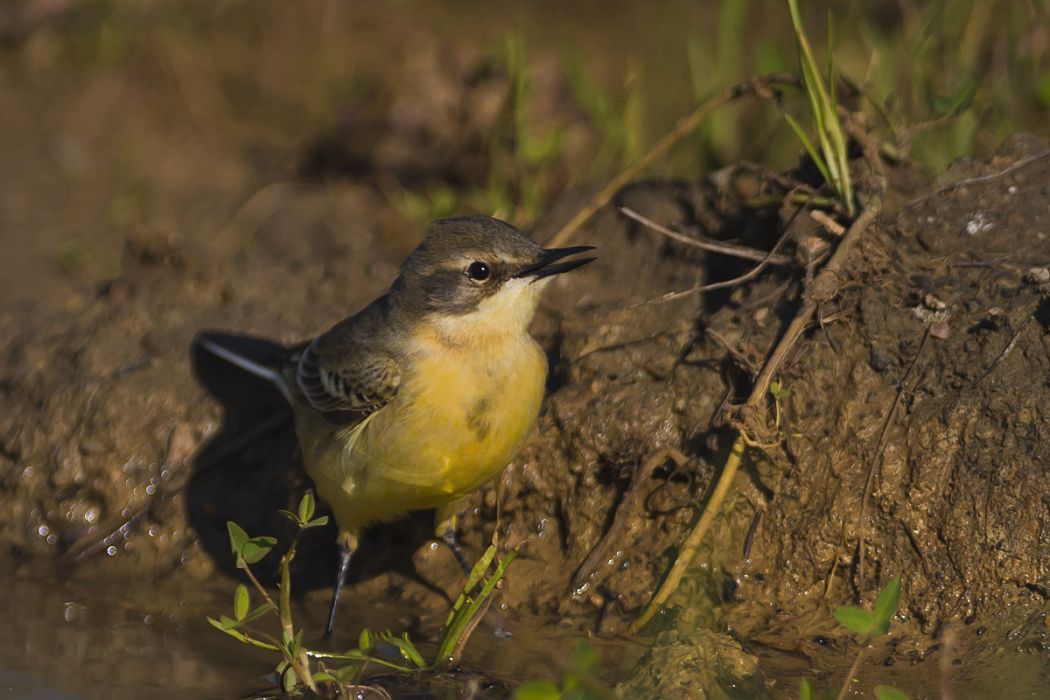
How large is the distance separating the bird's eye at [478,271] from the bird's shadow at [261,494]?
167 centimetres

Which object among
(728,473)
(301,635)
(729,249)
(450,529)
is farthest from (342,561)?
(729,249)

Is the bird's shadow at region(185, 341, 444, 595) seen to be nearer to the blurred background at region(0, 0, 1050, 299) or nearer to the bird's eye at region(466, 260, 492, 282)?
the bird's eye at region(466, 260, 492, 282)

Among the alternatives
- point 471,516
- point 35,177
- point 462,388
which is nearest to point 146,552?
point 471,516

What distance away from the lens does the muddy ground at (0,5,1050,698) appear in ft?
20.9

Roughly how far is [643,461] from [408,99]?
4.87 m

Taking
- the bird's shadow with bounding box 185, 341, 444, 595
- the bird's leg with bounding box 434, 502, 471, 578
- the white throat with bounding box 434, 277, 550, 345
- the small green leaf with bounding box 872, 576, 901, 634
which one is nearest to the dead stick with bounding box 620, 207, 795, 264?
the white throat with bounding box 434, 277, 550, 345

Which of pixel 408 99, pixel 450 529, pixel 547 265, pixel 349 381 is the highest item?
pixel 547 265

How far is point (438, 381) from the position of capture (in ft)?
22.1

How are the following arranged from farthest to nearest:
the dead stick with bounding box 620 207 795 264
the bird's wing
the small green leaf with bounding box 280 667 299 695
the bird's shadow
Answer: the bird's shadow
the dead stick with bounding box 620 207 795 264
the bird's wing
the small green leaf with bounding box 280 667 299 695

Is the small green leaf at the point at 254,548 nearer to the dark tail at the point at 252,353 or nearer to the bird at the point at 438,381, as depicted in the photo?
the bird at the point at 438,381

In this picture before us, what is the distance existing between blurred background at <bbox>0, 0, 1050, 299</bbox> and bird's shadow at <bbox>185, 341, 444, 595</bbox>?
6.13 ft

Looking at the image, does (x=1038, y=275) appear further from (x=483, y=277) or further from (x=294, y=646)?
(x=294, y=646)

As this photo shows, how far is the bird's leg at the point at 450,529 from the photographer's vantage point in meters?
7.55

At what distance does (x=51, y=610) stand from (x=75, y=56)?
716cm
